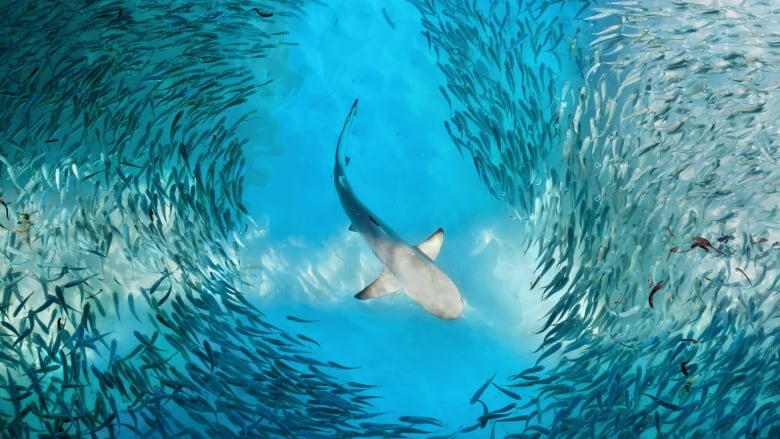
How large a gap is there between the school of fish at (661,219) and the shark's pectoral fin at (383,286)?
38.6 inches

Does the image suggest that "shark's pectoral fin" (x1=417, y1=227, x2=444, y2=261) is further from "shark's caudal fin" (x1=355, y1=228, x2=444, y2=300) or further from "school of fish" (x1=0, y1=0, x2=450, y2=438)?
"school of fish" (x1=0, y1=0, x2=450, y2=438)

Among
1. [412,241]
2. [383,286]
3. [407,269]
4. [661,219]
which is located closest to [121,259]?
[383,286]

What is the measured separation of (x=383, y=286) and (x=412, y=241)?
61.7 inches

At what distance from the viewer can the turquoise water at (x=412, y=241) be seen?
160 inches

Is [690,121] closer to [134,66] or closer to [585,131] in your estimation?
[585,131]

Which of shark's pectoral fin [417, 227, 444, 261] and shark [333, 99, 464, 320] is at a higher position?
shark's pectoral fin [417, 227, 444, 261]

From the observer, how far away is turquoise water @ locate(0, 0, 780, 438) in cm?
405

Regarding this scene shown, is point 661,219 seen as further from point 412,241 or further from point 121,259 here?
point 121,259

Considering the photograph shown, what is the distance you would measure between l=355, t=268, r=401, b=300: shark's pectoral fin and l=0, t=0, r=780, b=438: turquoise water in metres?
0.86

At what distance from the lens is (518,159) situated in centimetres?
508

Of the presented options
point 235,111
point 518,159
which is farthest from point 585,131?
point 235,111

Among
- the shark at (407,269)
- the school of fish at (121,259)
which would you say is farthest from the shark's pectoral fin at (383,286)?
the school of fish at (121,259)

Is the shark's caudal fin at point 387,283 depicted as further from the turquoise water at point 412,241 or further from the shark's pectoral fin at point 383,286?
the turquoise water at point 412,241

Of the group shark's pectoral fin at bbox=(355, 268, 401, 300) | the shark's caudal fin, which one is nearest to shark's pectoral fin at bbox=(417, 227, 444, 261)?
the shark's caudal fin
